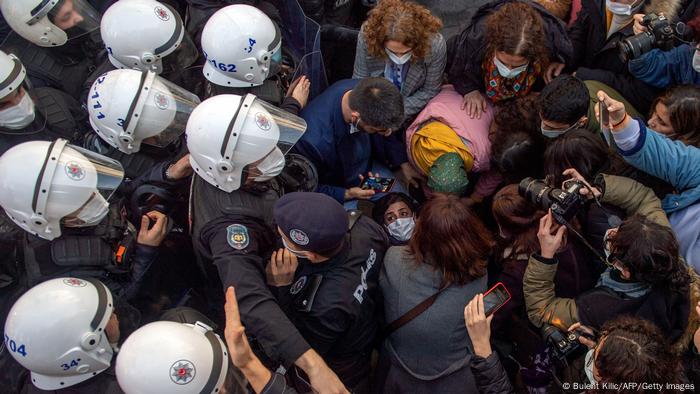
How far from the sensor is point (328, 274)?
261 centimetres

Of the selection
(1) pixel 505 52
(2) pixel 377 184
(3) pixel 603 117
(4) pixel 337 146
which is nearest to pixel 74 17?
(4) pixel 337 146

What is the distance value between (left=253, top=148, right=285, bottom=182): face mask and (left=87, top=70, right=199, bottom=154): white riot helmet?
0.73m

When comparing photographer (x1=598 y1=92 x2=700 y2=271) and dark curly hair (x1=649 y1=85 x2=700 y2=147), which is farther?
dark curly hair (x1=649 y1=85 x2=700 y2=147)

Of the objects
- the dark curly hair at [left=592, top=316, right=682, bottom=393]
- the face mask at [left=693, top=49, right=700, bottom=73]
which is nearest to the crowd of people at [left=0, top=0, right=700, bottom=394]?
the dark curly hair at [left=592, top=316, right=682, bottom=393]

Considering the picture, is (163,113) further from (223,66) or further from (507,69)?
(507,69)

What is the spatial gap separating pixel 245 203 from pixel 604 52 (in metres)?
2.53

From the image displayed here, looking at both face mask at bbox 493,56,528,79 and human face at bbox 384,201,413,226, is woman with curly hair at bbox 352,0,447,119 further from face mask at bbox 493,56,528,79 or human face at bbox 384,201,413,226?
human face at bbox 384,201,413,226

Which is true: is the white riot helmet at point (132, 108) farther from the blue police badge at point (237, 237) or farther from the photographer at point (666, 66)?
the photographer at point (666, 66)

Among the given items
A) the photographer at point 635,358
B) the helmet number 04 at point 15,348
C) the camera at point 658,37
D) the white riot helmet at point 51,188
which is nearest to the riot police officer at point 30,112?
the white riot helmet at point 51,188

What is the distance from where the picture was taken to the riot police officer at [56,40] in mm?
3770

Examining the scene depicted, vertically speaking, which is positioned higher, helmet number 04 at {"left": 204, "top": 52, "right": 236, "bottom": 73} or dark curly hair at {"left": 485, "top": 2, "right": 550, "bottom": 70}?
dark curly hair at {"left": 485, "top": 2, "right": 550, "bottom": 70}

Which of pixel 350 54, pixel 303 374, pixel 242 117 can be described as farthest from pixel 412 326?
pixel 350 54

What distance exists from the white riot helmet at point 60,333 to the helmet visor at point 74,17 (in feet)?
7.30

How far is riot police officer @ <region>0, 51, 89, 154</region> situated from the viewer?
3346mm
